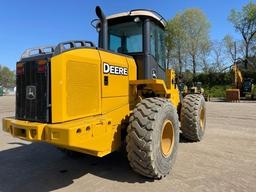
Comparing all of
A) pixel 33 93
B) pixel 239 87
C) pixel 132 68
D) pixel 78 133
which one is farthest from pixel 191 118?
pixel 239 87

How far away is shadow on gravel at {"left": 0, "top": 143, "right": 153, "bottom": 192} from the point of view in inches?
188

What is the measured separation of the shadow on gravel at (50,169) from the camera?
4.77 meters

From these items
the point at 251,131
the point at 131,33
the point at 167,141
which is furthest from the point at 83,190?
the point at 251,131

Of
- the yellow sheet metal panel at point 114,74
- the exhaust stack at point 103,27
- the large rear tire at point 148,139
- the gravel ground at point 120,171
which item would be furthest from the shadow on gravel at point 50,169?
the exhaust stack at point 103,27

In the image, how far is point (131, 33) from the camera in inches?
232

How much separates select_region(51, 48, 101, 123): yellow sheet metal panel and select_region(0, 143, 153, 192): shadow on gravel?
127 cm

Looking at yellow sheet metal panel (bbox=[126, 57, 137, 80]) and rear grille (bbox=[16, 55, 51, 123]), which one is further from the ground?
yellow sheet metal panel (bbox=[126, 57, 137, 80])

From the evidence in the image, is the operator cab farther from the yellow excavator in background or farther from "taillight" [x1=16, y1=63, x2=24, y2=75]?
the yellow excavator in background

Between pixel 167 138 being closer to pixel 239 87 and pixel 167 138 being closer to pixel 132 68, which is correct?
pixel 132 68

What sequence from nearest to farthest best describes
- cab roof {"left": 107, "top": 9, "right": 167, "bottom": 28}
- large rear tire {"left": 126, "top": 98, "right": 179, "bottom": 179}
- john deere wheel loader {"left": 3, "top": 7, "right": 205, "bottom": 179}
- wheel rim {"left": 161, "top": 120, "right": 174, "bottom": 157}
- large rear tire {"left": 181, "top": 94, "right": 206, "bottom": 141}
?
john deere wheel loader {"left": 3, "top": 7, "right": 205, "bottom": 179} → large rear tire {"left": 126, "top": 98, "right": 179, "bottom": 179} → wheel rim {"left": 161, "top": 120, "right": 174, "bottom": 157} → cab roof {"left": 107, "top": 9, "right": 167, "bottom": 28} → large rear tire {"left": 181, "top": 94, "right": 206, "bottom": 141}

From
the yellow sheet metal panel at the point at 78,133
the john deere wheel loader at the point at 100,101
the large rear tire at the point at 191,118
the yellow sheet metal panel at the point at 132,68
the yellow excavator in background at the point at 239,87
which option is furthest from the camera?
the yellow excavator in background at the point at 239,87

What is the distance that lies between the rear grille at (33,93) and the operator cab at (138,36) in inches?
72.3

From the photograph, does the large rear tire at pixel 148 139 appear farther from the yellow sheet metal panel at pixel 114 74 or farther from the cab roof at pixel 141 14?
the cab roof at pixel 141 14

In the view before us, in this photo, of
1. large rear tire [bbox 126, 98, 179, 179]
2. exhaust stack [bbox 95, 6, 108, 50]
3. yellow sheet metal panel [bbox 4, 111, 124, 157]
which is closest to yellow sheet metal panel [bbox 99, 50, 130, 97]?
yellow sheet metal panel [bbox 4, 111, 124, 157]
